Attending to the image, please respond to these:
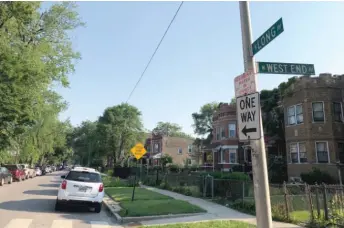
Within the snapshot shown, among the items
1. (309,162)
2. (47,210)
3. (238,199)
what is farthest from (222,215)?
(309,162)

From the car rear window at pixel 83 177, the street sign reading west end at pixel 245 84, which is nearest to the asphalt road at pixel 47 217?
the car rear window at pixel 83 177

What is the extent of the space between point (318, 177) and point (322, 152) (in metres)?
2.79

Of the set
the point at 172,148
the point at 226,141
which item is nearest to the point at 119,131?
the point at 172,148

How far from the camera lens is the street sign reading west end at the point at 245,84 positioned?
211 inches

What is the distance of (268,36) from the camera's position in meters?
5.23

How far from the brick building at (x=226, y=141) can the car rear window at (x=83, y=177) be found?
25.7m

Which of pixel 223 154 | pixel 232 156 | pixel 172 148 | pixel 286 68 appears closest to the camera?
pixel 286 68

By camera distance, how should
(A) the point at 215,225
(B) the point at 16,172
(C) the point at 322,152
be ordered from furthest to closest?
(B) the point at 16,172 → (C) the point at 322,152 → (A) the point at 215,225

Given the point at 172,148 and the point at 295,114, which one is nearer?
the point at 295,114


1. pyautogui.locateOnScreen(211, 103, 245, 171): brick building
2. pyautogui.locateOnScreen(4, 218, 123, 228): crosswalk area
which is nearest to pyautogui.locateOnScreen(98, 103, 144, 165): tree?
pyautogui.locateOnScreen(211, 103, 245, 171): brick building

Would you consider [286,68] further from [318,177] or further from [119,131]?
[119,131]

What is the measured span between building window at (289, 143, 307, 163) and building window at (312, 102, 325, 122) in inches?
86.5

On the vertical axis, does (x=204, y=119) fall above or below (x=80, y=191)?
above

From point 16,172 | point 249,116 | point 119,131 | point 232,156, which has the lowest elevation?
point 16,172
